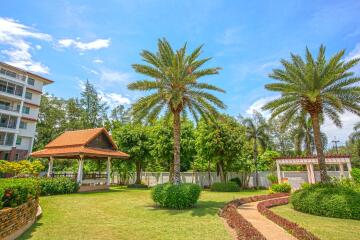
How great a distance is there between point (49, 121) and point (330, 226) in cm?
5452

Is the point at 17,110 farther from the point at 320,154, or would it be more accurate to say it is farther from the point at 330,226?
the point at 330,226

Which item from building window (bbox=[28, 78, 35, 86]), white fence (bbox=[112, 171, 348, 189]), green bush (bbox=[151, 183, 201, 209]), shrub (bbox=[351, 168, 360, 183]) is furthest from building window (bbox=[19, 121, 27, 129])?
shrub (bbox=[351, 168, 360, 183])

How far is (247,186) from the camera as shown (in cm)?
3228

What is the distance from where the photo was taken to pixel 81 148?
22.1 meters

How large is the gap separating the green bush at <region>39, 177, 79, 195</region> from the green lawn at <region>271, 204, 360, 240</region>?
1740cm

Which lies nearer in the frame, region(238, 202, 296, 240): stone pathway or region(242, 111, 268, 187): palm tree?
region(238, 202, 296, 240): stone pathway

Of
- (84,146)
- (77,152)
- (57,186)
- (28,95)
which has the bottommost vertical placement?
(57,186)

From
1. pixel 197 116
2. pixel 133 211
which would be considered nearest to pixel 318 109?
pixel 197 116

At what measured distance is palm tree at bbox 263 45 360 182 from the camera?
14.5m

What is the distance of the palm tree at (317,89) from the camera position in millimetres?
14492

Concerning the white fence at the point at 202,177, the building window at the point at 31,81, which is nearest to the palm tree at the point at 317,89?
the white fence at the point at 202,177

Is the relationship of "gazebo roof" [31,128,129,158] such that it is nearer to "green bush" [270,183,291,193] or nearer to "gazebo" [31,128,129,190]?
"gazebo" [31,128,129,190]

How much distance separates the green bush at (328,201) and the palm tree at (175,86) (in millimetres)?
7250

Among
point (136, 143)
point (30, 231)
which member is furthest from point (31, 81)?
point (30, 231)
